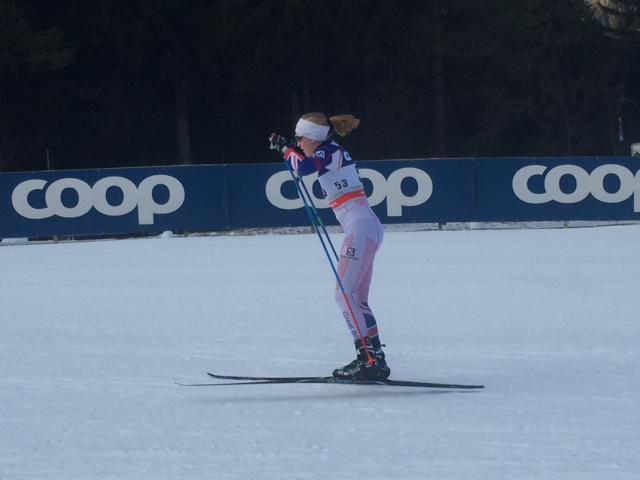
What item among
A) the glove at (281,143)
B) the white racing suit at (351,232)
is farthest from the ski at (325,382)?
the glove at (281,143)

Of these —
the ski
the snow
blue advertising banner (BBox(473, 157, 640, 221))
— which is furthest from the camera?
blue advertising banner (BBox(473, 157, 640, 221))

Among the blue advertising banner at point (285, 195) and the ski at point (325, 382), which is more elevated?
the blue advertising banner at point (285, 195)

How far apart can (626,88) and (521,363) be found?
4170 centimetres

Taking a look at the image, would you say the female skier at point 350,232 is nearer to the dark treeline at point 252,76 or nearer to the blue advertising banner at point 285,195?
the blue advertising banner at point 285,195

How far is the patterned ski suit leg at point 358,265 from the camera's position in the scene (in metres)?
6.43

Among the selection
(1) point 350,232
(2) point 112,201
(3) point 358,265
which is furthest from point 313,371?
(2) point 112,201

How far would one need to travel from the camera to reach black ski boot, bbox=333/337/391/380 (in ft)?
21.1

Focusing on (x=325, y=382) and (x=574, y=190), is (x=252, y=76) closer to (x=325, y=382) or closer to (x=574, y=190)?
(x=574, y=190)

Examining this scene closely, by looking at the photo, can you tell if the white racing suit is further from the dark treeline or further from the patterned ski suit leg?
the dark treeline

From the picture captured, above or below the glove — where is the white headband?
above

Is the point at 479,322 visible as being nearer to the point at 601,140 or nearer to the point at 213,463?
the point at 213,463

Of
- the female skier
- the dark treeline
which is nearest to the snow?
the female skier

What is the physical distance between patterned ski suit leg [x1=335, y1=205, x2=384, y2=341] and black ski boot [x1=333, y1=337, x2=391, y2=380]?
0.07 meters

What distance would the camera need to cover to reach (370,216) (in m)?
6.53
